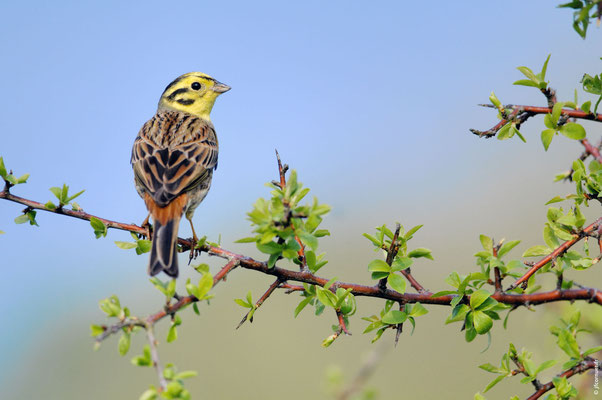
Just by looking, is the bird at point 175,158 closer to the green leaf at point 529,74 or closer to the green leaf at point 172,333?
the green leaf at point 172,333

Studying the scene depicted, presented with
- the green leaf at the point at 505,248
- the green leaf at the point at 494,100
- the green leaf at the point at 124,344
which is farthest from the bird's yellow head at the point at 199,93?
the green leaf at the point at 124,344

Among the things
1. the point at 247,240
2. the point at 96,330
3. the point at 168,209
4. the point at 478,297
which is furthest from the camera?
the point at 168,209

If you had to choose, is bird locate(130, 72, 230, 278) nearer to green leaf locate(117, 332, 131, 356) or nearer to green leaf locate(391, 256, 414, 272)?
green leaf locate(117, 332, 131, 356)

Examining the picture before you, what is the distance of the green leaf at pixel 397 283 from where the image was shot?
316 centimetres

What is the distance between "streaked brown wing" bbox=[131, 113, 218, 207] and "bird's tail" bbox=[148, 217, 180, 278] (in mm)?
585

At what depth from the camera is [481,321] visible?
120 inches

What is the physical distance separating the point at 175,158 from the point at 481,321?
11.0ft

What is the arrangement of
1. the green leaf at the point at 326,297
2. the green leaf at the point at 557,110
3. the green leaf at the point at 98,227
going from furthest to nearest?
the green leaf at the point at 98,227
the green leaf at the point at 326,297
the green leaf at the point at 557,110

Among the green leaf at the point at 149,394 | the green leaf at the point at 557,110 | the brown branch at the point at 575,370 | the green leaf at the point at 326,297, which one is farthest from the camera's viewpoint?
the green leaf at the point at 326,297

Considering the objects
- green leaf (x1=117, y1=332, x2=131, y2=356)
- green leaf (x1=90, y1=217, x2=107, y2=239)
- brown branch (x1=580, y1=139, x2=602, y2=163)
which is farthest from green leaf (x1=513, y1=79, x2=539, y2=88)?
green leaf (x1=90, y1=217, x2=107, y2=239)

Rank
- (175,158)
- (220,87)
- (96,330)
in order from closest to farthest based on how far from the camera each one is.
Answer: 1. (96,330)
2. (175,158)
3. (220,87)

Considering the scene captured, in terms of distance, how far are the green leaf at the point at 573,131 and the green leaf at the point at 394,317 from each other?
4.12 ft

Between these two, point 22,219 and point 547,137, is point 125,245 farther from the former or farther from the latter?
point 547,137

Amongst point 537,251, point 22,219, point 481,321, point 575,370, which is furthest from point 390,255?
point 22,219
